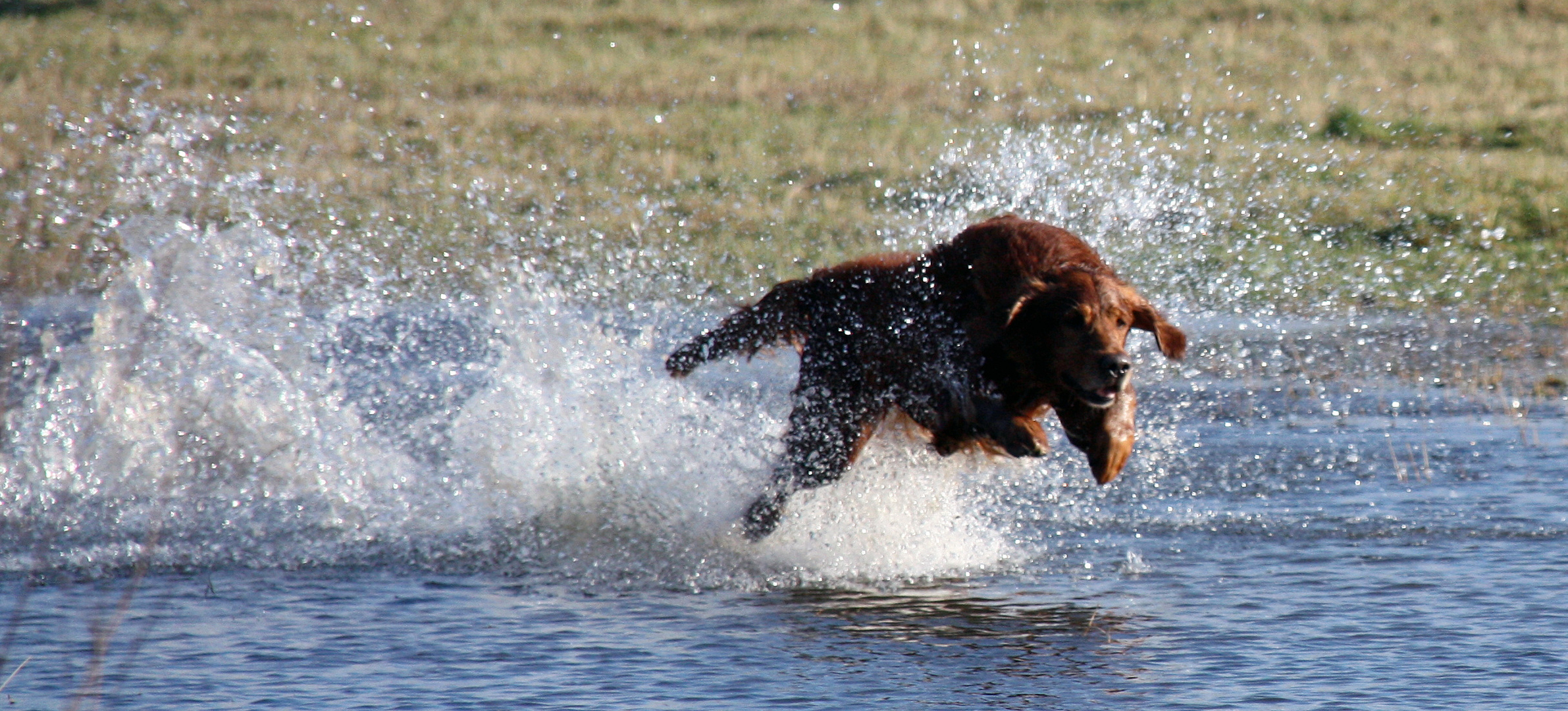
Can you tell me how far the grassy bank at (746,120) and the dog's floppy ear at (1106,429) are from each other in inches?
194

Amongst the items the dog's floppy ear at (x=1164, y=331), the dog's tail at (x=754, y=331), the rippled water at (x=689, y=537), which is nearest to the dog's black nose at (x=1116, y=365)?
the dog's floppy ear at (x=1164, y=331)

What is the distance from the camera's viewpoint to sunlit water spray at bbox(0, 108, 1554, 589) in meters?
5.18

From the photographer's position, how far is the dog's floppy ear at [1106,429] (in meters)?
4.87

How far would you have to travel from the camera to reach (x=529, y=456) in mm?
5781

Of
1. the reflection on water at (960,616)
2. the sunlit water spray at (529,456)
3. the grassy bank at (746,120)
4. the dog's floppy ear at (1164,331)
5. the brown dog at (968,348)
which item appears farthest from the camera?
the grassy bank at (746,120)

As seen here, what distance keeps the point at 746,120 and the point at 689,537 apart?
1017cm

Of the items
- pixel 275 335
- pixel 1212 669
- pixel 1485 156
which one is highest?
pixel 1485 156

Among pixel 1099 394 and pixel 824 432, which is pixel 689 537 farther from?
pixel 1099 394

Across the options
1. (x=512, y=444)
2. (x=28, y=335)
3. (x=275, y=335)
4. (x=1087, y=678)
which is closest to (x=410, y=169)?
(x=28, y=335)

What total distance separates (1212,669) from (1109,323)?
3.89 ft

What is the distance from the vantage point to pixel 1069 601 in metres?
4.57

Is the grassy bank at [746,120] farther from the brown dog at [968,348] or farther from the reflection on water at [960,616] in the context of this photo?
the reflection on water at [960,616]

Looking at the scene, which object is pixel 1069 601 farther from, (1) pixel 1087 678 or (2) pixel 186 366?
(2) pixel 186 366

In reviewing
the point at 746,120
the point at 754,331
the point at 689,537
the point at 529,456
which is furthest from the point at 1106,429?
the point at 746,120
